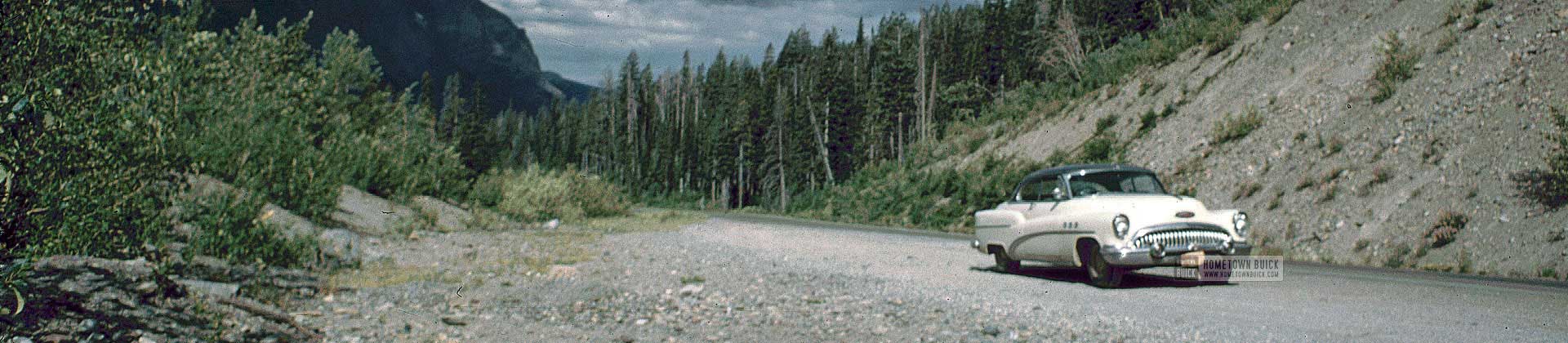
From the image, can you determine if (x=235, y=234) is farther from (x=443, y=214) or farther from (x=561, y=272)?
(x=443, y=214)

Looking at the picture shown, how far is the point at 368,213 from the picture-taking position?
22.5 metres

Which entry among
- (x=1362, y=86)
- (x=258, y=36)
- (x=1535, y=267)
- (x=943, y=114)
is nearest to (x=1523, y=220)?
(x=1535, y=267)

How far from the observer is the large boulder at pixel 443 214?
25.0 meters

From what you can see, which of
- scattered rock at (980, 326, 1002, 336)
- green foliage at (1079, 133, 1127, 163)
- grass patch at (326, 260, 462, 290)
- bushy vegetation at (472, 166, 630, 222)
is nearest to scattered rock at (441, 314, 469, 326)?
grass patch at (326, 260, 462, 290)

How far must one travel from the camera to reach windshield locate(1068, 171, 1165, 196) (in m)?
12.0

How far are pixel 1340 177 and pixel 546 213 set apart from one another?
24.3m

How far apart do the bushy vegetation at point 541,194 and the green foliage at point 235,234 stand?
2093 centimetres

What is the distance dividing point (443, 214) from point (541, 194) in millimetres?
6940

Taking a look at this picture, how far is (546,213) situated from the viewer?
3400 cm

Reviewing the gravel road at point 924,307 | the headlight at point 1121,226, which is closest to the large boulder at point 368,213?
the gravel road at point 924,307

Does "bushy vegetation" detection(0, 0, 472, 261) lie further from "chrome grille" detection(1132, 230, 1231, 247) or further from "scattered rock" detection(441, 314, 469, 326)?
"chrome grille" detection(1132, 230, 1231, 247)

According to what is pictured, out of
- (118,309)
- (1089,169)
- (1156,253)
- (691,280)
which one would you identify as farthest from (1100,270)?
(118,309)

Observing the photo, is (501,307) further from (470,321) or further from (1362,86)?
(1362,86)

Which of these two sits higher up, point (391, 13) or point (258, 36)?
point (391, 13)
